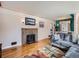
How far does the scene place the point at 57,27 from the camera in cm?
372

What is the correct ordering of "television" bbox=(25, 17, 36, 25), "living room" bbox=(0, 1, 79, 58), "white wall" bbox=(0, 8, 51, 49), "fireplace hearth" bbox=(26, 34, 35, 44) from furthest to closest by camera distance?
1. "fireplace hearth" bbox=(26, 34, 35, 44)
2. "television" bbox=(25, 17, 36, 25)
3. "white wall" bbox=(0, 8, 51, 49)
4. "living room" bbox=(0, 1, 79, 58)

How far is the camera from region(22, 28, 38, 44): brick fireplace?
6.25m

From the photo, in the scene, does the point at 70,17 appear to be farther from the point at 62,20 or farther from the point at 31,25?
the point at 31,25

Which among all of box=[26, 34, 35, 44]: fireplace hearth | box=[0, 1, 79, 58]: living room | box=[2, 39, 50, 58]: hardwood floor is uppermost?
box=[0, 1, 79, 58]: living room

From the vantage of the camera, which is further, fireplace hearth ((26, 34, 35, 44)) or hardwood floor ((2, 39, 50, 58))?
fireplace hearth ((26, 34, 35, 44))

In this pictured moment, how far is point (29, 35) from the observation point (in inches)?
265

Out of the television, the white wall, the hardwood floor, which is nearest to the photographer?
the hardwood floor

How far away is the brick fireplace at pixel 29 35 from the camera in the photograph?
625 cm

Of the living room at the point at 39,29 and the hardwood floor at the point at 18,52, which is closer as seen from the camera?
the living room at the point at 39,29

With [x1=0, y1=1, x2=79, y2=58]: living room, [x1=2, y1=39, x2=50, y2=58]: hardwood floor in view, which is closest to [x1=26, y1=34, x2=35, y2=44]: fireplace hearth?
[x1=0, y1=1, x2=79, y2=58]: living room

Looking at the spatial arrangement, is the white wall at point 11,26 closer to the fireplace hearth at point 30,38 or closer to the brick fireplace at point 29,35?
the brick fireplace at point 29,35

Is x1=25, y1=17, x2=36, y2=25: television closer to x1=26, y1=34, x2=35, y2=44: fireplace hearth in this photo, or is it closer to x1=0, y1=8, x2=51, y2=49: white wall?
x1=0, y1=8, x2=51, y2=49: white wall

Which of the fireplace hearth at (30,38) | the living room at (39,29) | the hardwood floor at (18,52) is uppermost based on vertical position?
the living room at (39,29)

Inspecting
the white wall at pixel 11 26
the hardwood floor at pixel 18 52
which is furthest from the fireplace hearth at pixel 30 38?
the hardwood floor at pixel 18 52
